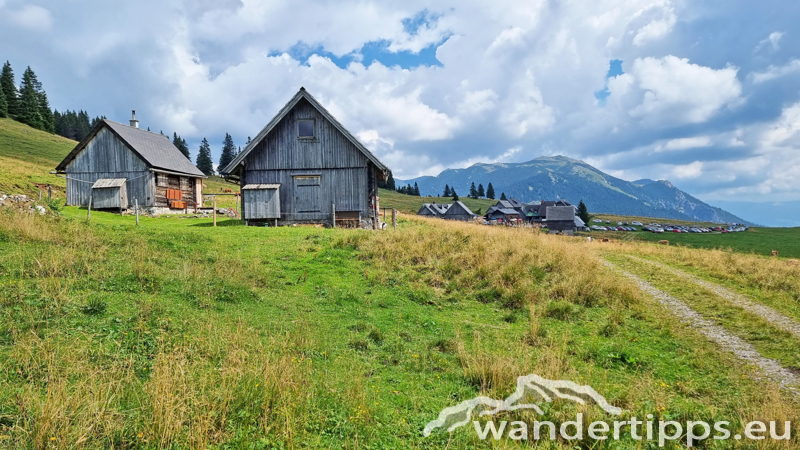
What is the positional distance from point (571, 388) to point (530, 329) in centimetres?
294

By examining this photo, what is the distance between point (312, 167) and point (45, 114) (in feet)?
329

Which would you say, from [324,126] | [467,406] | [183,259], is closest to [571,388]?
[467,406]

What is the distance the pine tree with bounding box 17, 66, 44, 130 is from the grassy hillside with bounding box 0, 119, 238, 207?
5.09m

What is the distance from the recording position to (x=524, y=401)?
5.29 meters

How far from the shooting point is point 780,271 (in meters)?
15.7

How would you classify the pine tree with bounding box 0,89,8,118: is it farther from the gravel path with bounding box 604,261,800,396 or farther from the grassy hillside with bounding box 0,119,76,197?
the gravel path with bounding box 604,261,800,396

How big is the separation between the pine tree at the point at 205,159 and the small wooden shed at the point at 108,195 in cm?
7591

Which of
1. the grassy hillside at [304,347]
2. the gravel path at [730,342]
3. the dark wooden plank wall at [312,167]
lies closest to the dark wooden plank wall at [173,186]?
the dark wooden plank wall at [312,167]

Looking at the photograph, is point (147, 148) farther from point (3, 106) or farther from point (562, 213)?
point (562, 213)

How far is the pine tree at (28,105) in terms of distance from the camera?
79.1m

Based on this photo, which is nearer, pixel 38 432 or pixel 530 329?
pixel 38 432

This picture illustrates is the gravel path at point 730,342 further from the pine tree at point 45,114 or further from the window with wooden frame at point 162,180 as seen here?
the pine tree at point 45,114

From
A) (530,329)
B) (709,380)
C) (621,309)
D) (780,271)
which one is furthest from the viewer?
(780,271)

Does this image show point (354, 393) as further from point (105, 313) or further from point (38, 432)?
point (105, 313)
